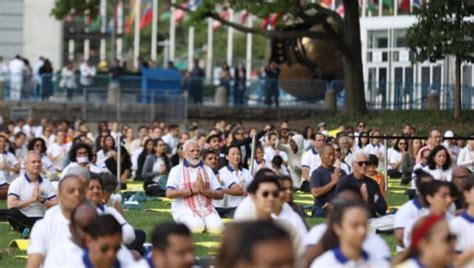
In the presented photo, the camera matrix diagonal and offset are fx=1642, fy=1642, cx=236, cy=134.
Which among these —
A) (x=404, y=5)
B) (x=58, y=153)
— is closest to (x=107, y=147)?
(x=58, y=153)

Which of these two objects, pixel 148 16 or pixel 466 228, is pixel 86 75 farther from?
pixel 466 228

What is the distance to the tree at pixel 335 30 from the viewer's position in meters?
48.0

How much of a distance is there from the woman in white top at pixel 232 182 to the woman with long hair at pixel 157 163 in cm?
826

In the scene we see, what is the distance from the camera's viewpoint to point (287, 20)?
52.1 metres

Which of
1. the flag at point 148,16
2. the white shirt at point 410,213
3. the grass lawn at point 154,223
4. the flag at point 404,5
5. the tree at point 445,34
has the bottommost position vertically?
the grass lawn at point 154,223

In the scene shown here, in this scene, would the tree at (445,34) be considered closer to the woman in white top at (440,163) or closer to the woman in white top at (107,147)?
the woman in white top at (107,147)

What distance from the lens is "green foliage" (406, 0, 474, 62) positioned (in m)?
44.3

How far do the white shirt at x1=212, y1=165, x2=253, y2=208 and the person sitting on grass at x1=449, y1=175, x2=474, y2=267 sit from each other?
927 cm

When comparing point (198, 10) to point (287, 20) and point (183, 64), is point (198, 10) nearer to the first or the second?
point (287, 20)

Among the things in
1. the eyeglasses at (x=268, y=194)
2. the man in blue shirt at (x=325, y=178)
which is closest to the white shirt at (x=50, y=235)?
the eyeglasses at (x=268, y=194)

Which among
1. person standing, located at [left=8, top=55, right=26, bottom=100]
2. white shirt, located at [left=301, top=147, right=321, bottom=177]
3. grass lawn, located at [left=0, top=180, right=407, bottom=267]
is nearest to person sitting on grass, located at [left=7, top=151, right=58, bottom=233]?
grass lawn, located at [left=0, top=180, right=407, bottom=267]

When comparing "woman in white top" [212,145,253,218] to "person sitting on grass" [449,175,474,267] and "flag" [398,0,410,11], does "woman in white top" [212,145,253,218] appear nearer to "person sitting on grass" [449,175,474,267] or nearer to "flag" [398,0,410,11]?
"person sitting on grass" [449,175,474,267]

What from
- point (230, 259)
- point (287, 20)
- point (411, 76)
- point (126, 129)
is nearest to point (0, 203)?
point (126, 129)

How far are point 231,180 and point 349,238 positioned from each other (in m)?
12.5
